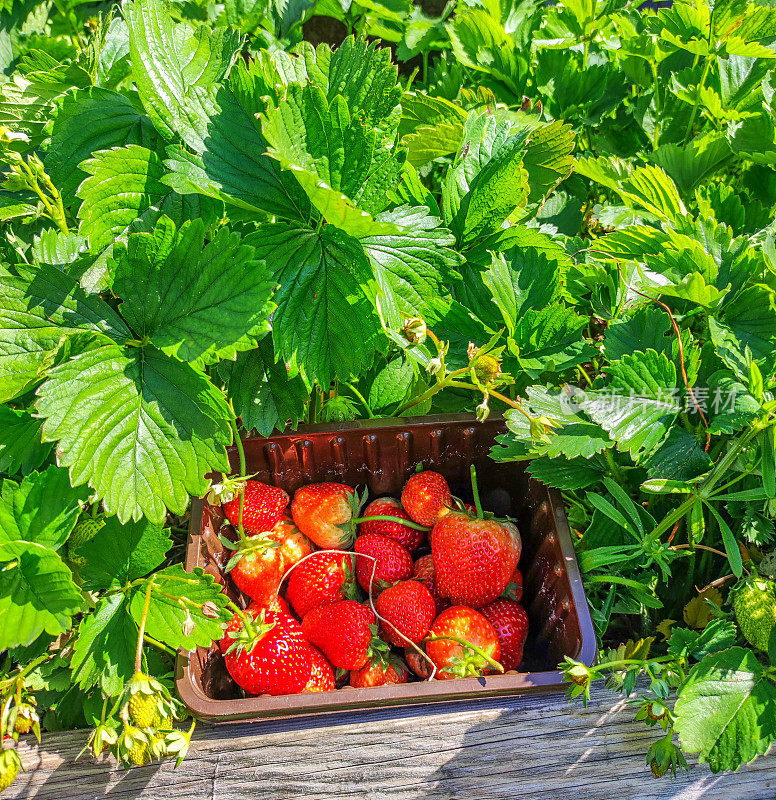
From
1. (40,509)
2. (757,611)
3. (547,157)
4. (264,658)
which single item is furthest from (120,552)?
(547,157)

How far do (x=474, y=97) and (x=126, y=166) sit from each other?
0.65 meters

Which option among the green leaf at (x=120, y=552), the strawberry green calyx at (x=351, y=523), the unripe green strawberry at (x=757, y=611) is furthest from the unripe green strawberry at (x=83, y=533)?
the unripe green strawberry at (x=757, y=611)

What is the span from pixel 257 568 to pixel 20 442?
1.07ft

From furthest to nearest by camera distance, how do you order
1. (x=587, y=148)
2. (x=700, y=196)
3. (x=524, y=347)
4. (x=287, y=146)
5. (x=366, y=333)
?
1. (x=587, y=148)
2. (x=700, y=196)
3. (x=524, y=347)
4. (x=366, y=333)
5. (x=287, y=146)

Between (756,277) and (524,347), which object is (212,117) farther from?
(756,277)

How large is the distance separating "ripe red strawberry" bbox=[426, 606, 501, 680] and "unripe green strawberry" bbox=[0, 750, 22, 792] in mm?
457

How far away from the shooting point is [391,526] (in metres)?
0.96

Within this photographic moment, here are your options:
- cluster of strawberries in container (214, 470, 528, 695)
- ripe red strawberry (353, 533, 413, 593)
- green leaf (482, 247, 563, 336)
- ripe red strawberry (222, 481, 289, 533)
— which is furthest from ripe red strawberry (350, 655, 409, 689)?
green leaf (482, 247, 563, 336)

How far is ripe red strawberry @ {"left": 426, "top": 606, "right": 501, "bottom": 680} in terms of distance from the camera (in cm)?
79

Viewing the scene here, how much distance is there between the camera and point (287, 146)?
72cm

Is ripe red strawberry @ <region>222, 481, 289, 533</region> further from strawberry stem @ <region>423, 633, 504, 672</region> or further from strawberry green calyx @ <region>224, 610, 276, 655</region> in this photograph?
strawberry stem @ <region>423, 633, 504, 672</region>

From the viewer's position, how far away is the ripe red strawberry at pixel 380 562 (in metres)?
0.92

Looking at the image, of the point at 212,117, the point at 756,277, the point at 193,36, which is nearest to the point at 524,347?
the point at 756,277

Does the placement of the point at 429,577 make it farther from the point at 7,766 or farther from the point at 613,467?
the point at 7,766
